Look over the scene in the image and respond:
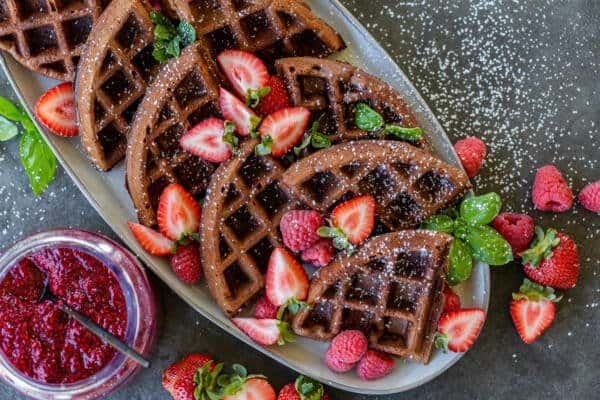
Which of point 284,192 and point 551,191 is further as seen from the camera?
point 551,191

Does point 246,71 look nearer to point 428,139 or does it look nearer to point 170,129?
point 170,129

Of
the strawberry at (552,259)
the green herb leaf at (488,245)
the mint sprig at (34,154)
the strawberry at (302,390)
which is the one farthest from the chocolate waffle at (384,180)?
the mint sprig at (34,154)

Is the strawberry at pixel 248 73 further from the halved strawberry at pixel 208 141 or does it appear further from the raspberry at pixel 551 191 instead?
the raspberry at pixel 551 191

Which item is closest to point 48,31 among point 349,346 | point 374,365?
point 349,346

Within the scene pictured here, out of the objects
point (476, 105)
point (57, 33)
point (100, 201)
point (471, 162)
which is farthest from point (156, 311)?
point (476, 105)

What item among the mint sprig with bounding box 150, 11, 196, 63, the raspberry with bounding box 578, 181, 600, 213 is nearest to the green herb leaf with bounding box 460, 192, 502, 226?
the raspberry with bounding box 578, 181, 600, 213

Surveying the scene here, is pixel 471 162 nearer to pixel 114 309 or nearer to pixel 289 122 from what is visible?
pixel 289 122
